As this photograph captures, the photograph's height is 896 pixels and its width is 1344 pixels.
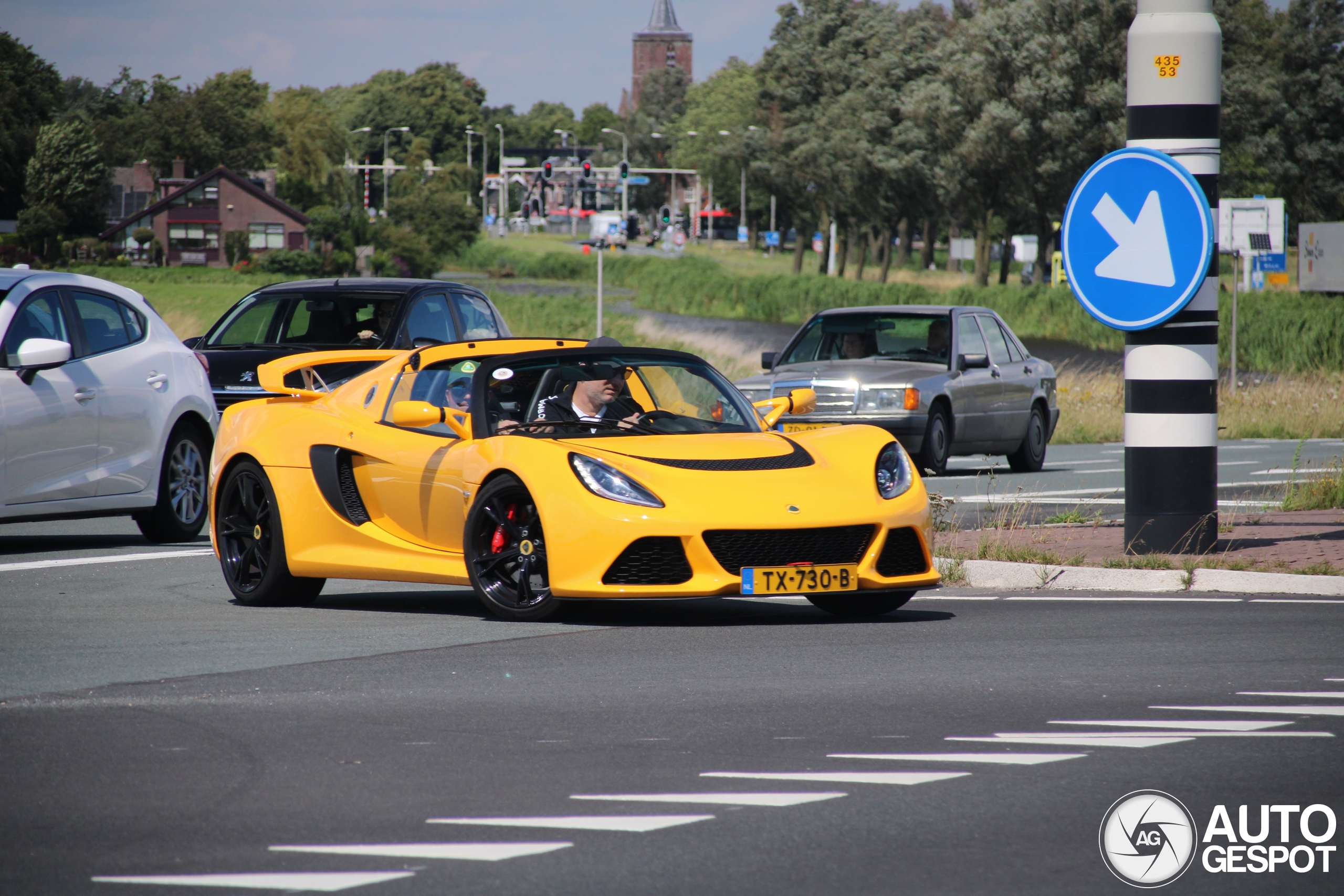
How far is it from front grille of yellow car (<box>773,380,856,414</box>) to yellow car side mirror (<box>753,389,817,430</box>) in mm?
8192

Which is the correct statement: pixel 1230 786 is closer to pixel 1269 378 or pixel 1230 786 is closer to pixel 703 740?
pixel 703 740

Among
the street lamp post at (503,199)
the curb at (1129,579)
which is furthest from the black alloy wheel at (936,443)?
the street lamp post at (503,199)

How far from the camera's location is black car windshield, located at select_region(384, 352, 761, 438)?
961 centimetres

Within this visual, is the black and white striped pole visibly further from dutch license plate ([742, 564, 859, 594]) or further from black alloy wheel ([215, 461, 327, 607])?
black alloy wheel ([215, 461, 327, 607])

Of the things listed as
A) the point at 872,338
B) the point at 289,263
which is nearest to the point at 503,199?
the point at 289,263

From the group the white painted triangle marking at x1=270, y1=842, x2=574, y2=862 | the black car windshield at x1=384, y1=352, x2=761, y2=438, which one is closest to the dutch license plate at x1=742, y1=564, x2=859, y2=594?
Result: the black car windshield at x1=384, y1=352, x2=761, y2=438

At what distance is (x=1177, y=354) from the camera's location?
444 inches

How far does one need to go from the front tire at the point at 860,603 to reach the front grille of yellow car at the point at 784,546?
23.1 inches

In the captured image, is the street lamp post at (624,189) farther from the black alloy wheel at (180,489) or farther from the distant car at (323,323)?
the black alloy wheel at (180,489)

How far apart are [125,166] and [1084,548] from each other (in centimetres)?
11957

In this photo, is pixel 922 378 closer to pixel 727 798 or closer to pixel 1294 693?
pixel 1294 693

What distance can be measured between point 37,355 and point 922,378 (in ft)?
31.0

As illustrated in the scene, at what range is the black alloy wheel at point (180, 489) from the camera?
43.6 feet

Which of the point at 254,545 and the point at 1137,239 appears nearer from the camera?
the point at 254,545
